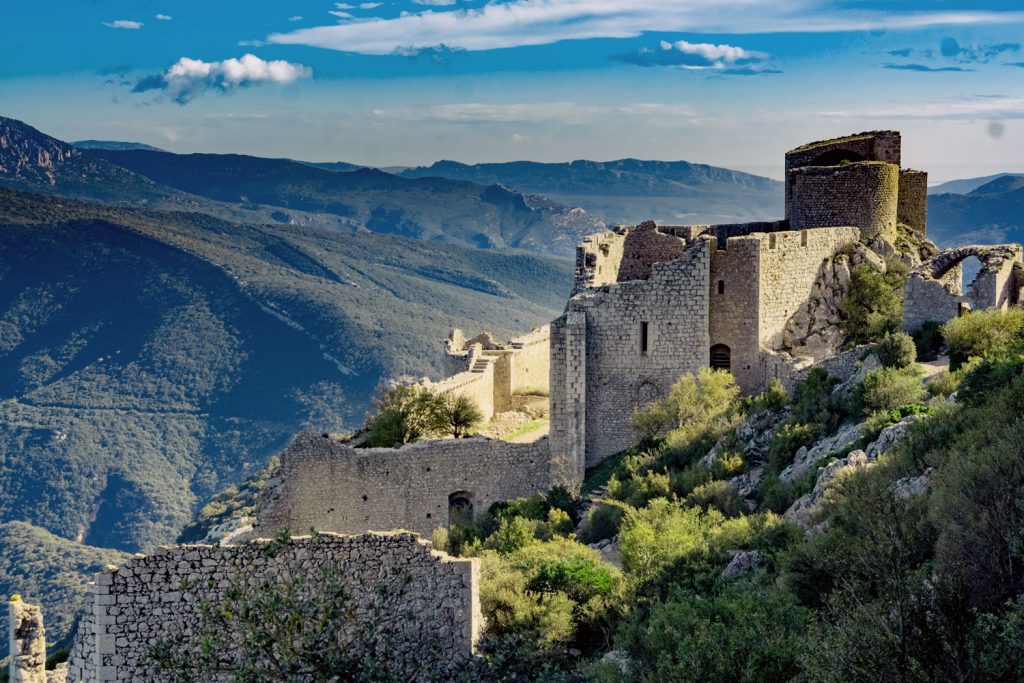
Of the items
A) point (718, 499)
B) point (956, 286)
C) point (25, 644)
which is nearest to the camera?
point (25, 644)

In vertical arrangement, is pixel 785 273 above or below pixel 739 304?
above

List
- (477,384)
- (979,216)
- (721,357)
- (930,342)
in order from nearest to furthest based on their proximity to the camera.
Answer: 1. (930,342)
2. (721,357)
3. (477,384)
4. (979,216)

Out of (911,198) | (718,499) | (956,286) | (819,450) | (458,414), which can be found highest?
(911,198)

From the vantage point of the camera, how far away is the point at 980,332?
21.2 meters

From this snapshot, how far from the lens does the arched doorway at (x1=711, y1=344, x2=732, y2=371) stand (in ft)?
86.3

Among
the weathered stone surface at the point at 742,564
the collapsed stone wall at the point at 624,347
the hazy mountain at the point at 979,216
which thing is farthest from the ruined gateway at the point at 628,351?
the hazy mountain at the point at 979,216

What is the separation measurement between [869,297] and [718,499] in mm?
8786

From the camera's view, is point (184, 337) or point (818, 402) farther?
point (184, 337)

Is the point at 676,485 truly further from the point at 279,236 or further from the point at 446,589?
the point at 279,236

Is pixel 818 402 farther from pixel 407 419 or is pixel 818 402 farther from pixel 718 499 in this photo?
pixel 407 419

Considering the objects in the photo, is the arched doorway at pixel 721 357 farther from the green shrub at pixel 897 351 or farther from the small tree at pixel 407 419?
the small tree at pixel 407 419

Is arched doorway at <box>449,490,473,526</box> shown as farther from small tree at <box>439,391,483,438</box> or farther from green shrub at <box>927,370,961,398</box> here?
green shrub at <box>927,370,961,398</box>

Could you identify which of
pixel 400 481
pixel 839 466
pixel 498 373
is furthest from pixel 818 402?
pixel 498 373

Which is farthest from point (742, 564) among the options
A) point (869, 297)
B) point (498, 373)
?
point (498, 373)
